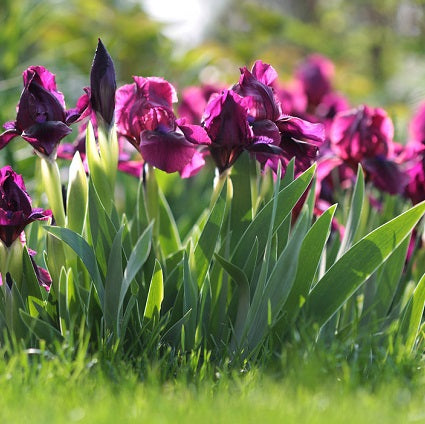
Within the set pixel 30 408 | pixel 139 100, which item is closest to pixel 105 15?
pixel 139 100

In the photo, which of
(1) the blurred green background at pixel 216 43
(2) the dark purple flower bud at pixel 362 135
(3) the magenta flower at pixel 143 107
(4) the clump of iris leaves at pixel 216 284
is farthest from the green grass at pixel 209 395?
(1) the blurred green background at pixel 216 43

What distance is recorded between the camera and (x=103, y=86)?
1.75 m

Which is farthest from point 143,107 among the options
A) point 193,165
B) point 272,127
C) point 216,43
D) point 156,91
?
point 216,43

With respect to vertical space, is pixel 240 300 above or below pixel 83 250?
below

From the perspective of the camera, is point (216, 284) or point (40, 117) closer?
point (40, 117)

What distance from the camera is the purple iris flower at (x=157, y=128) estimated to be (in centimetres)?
173

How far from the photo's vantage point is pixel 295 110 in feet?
12.3

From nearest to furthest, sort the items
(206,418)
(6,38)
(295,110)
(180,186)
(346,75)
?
(206,418), (295,110), (180,186), (6,38), (346,75)

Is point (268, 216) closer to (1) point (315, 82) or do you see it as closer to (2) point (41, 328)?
(2) point (41, 328)

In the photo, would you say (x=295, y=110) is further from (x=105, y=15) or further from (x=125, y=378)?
(x=105, y=15)

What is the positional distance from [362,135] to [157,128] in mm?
820

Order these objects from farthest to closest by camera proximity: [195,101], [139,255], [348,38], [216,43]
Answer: [348,38] → [216,43] → [195,101] → [139,255]

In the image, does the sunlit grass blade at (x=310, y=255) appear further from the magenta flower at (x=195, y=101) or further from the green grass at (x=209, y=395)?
the magenta flower at (x=195, y=101)

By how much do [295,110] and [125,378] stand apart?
8.11ft
